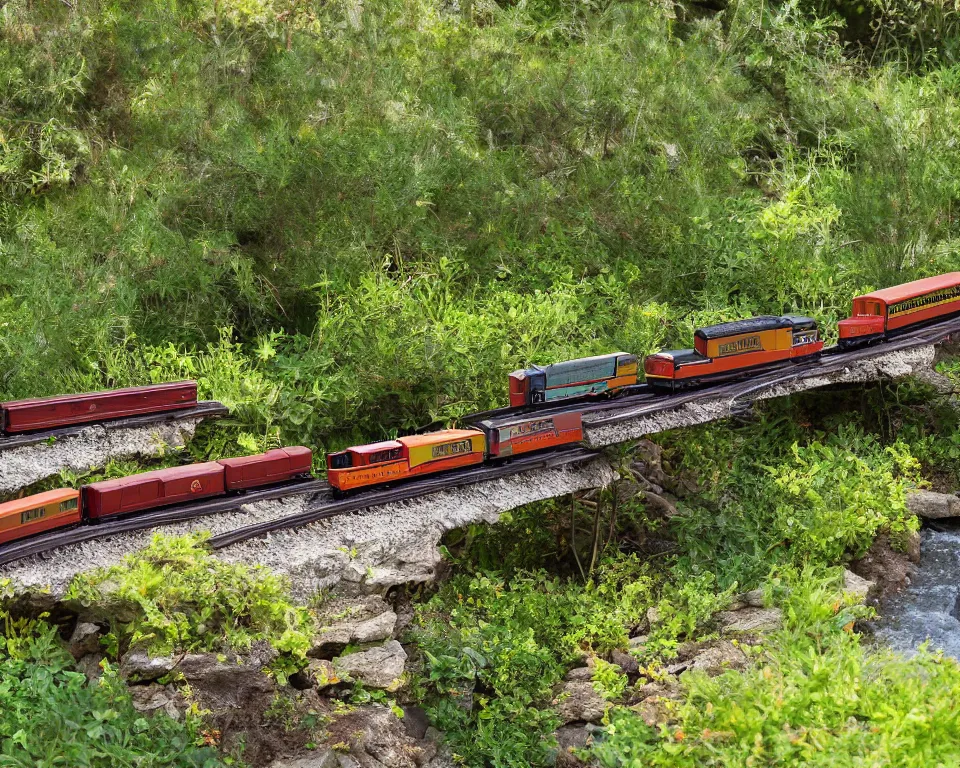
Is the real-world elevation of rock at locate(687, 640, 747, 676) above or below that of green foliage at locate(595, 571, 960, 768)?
below

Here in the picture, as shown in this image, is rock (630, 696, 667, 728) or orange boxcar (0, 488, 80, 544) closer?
orange boxcar (0, 488, 80, 544)

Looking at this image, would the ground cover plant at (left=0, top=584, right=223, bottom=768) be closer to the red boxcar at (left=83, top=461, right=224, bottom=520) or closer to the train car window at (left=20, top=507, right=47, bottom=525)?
the train car window at (left=20, top=507, right=47, bottom=525)

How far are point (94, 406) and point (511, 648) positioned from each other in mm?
8473

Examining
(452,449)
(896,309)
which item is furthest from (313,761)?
(896,309)

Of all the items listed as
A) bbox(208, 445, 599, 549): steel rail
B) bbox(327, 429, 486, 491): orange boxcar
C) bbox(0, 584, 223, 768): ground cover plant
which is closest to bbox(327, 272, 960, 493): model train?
bbox(327, 429, 486, 491): orange boxcar

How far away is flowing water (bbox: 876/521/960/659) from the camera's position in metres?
17.7

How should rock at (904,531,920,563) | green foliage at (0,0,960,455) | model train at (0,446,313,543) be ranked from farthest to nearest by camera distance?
green foliage at (0,0,960,455)
rock at (904,531,920,563)
model train at (0,446,313,543)

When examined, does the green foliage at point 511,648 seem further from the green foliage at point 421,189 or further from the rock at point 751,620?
the green foliage at point 421,189

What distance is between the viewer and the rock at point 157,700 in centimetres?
1302

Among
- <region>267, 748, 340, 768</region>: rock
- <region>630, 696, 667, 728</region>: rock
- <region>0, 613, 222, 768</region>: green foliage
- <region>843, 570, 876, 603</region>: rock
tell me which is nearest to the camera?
<region>0, 613, 222, 768</region>: green foliage

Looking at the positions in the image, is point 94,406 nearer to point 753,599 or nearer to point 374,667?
point 374,667

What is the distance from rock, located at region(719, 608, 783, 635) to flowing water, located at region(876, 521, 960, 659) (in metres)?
1.90

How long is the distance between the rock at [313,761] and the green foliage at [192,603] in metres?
1.09

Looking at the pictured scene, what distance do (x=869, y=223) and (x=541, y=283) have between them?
877 centimetres
